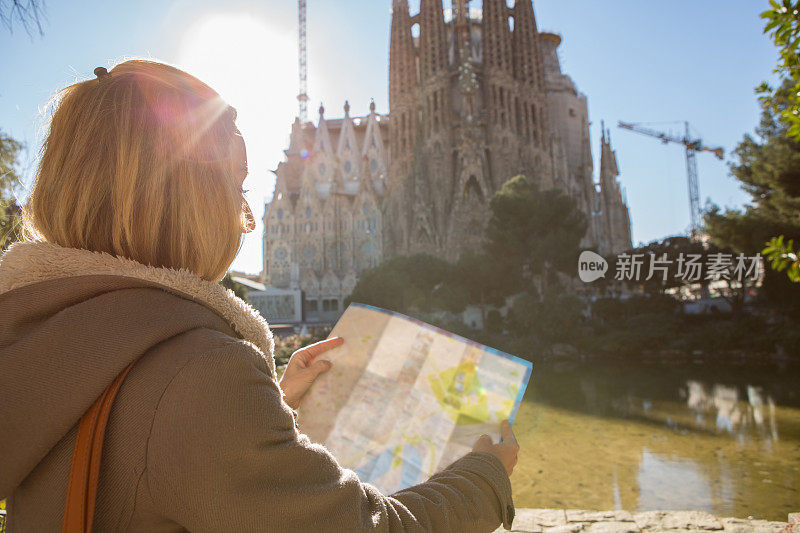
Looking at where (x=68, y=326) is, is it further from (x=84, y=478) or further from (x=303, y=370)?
(x=303, y=370)

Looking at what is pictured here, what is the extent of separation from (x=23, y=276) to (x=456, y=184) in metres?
28.0

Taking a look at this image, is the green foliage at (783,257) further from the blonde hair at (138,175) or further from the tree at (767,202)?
the tree at (767,202)

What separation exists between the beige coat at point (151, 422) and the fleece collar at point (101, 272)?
1.3 inches

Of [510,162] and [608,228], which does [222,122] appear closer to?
[510,162]

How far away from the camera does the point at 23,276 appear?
75 cm

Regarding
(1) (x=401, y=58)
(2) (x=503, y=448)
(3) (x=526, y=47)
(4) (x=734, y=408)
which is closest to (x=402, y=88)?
(1) (x=401, y=58)

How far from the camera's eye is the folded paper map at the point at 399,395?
1.22 m

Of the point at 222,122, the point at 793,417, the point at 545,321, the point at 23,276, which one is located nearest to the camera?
the point at 23,276

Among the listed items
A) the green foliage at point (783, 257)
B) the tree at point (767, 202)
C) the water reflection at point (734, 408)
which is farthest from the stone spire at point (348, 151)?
the green foliage at point (783, 257)

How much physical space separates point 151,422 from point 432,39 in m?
31.7

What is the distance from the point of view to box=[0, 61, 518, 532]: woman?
635 mm

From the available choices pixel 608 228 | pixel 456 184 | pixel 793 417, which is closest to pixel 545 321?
pixel 793 417

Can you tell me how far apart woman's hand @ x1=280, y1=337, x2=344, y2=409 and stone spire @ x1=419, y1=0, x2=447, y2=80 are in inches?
1166

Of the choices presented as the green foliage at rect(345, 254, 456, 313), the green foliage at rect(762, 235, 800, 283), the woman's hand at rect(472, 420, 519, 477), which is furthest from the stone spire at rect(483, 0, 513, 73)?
the woman's hand at rect(472, 420, 519, 477)
